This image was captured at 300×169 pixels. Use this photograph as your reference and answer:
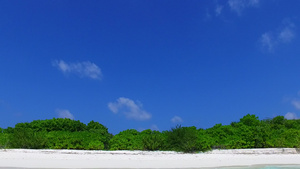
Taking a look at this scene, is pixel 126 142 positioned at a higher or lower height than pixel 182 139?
higher

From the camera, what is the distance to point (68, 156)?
11.0 metres

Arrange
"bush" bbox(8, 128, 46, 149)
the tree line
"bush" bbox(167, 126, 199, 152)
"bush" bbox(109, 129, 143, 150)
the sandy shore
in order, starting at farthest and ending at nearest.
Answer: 1. "bush" bbox(109, 129, 143, 150)
2. "bush" bbox(8, 128, 46, 149)
3. the tree line
4. "bush" bbox(167, 126, 199, 152)
5. the sandy shore

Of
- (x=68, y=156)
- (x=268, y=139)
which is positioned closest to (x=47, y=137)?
(x=68, y=156)

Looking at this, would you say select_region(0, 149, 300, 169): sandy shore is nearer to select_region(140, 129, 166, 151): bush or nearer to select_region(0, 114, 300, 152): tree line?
select_region(0, 114, 300, 152): tree line

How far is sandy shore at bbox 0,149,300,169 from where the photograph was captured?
988 cm

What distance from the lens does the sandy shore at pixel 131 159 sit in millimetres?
9883

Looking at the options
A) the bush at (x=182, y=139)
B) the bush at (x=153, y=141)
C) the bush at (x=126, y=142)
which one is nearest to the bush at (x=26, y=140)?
the bush at (x=126, y=142)

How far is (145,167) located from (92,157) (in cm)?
215

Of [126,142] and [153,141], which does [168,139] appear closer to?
[153,141]

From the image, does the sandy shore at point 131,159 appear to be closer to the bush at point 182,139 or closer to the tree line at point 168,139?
the bush at point 182,139

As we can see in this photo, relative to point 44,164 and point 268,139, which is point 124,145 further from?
point 268,139

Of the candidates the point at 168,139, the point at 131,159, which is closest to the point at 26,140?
the point at 131,159

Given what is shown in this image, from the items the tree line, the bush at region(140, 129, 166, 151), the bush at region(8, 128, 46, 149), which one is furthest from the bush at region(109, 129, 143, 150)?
the bush at region(8, 128, 46, 149)

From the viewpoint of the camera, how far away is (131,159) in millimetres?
10641
